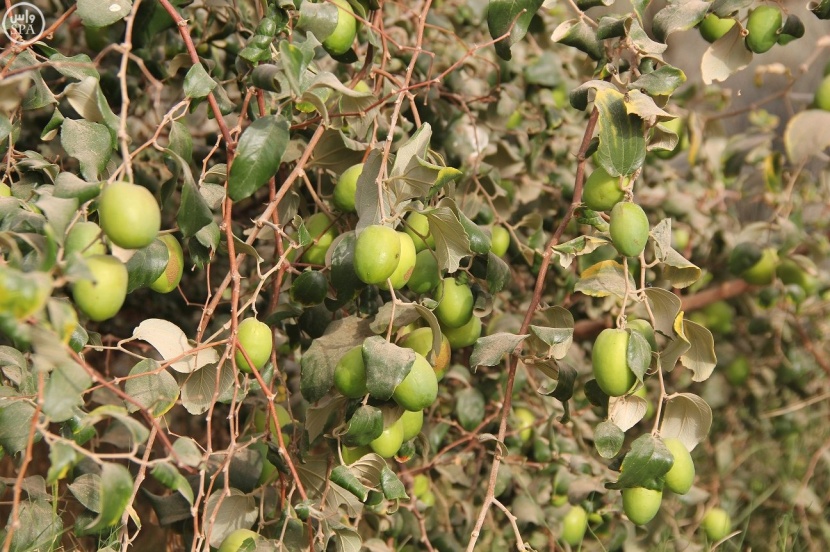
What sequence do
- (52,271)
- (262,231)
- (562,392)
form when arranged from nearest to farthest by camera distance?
(52,271)
(562,392)
(262,231)

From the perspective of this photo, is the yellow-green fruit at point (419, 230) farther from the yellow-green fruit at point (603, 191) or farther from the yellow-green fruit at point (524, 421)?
the yellow-green fruit at point (524, 421)

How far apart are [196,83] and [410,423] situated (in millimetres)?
495

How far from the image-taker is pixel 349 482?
0.96m

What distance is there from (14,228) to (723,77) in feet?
3.11

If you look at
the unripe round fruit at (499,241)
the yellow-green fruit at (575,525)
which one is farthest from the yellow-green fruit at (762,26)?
the yellow-green fruit at (575,525)

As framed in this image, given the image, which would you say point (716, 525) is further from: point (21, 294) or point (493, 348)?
point (21, 294)

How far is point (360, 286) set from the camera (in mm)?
1054

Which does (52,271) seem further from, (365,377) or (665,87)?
(665,87)

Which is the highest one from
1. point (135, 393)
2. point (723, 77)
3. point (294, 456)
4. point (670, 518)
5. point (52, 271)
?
point (52, 271)

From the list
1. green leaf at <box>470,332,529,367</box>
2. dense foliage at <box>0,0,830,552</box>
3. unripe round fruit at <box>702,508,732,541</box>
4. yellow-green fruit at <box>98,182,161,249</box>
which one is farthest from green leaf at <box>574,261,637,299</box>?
unripe round fruit at <box>702,508,732,541</box>

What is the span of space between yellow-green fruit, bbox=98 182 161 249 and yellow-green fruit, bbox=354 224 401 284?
0.24 metres

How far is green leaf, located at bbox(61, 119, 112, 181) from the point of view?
938 mm

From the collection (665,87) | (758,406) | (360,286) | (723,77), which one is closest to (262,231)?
(360,286)

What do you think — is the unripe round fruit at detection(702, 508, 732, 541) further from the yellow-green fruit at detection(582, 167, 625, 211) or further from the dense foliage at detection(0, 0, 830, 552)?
the yellow-green fruit at detection(582, 167, 625, 211)
